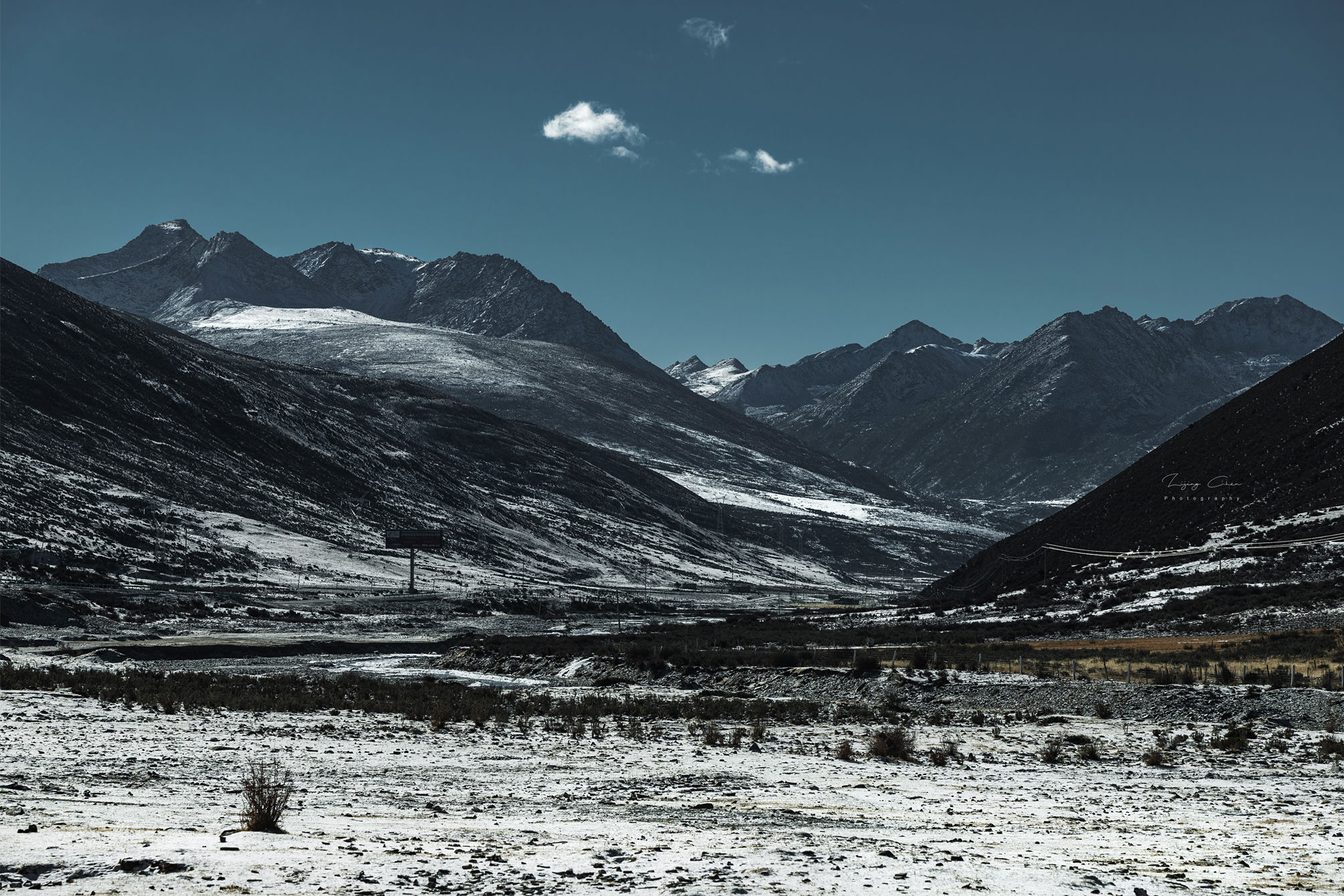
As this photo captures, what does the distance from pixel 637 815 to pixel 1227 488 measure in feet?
321

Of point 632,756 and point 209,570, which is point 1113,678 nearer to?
point 632,756

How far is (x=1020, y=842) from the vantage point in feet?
44.0

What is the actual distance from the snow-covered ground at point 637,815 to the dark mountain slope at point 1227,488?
Result: 7259 cm

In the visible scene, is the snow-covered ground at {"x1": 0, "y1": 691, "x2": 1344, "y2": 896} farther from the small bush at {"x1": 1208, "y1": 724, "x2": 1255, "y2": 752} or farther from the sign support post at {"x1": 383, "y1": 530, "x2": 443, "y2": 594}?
the sign support post at {"x1": 383, "y1": 530, "x2": 443, "y2": 594}

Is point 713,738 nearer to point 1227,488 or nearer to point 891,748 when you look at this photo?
point 891,748

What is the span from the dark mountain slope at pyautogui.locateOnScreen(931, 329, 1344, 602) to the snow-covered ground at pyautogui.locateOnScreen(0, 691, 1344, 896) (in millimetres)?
72590

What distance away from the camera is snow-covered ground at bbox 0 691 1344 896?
10641mm

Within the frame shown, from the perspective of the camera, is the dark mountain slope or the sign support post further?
the sign support post

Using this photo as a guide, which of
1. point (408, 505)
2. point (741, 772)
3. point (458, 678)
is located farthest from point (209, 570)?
point (741, 772)

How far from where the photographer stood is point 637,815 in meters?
15.2

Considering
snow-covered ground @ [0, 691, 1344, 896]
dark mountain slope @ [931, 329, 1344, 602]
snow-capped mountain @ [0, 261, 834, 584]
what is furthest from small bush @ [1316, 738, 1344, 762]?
snow-capped mountain @ [0, 261, 834, 584]

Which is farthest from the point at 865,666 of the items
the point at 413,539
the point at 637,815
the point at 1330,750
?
the point at 413,539

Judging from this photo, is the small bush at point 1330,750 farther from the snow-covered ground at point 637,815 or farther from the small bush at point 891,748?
the small bush at point 891,748

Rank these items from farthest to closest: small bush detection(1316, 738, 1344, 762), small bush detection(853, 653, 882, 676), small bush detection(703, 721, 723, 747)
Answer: small bush detection(853, 653, 882, 676), small bush detection(703, 721, 723, 747), small bush detection(1316, 738, 1344, 762)
